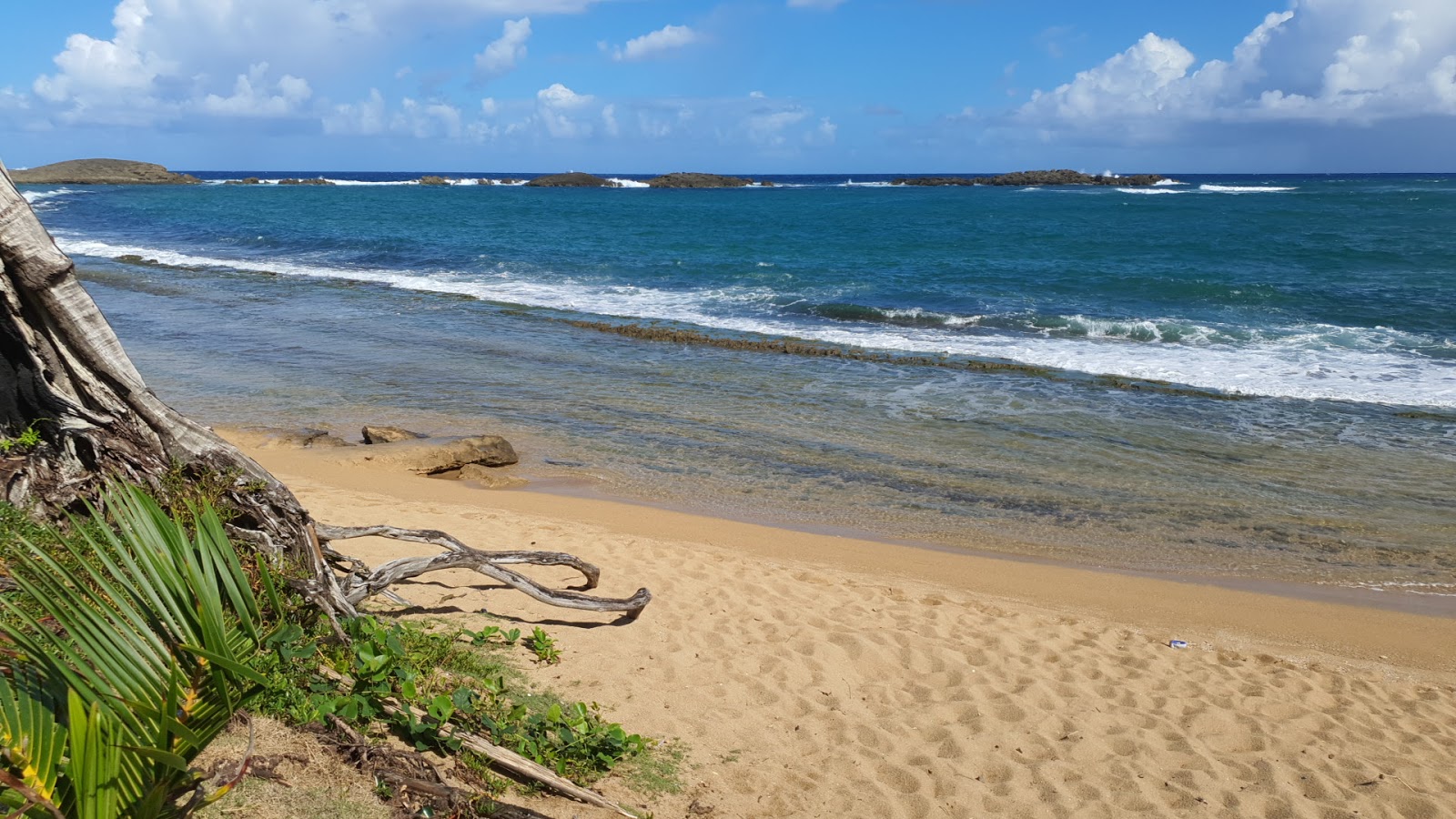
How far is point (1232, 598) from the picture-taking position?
7289 millimetres

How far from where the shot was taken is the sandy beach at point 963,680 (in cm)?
459

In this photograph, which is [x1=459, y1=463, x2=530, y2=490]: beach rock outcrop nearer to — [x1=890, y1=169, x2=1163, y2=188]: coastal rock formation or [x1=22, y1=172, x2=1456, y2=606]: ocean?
[x1=22, y1=172, x2=1456, y2=606]: ocean

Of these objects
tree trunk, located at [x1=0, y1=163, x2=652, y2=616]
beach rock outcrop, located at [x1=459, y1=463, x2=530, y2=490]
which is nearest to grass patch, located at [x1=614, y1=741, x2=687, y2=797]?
tree trunk, located at [x1=0, y1=163, x2=652, y2=616]

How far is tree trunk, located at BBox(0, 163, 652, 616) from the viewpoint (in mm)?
4484

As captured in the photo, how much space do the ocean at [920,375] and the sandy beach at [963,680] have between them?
38.5 inches

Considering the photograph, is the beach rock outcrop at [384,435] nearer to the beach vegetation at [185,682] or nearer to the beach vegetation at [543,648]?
the beach vegetation at [543,648]

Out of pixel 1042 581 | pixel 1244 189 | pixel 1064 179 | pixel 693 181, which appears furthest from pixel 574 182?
pixel 1042 581

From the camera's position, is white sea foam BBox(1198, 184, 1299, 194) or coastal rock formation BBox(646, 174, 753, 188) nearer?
white sea foam BBox(1198, 184, 1299, 194)

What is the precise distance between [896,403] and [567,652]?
27.8 ft

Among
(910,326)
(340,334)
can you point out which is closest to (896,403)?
(910,326)

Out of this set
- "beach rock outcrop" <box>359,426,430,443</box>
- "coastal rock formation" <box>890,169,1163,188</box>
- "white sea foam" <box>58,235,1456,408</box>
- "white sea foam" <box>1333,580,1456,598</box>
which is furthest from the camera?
"coastal rock formation" <box>890,169,1163,188</box>

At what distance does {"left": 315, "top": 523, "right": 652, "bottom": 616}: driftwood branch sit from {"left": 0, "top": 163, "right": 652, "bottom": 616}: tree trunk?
182mm

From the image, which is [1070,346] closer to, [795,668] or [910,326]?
[910,326]

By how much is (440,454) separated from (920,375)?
7.91 meters
